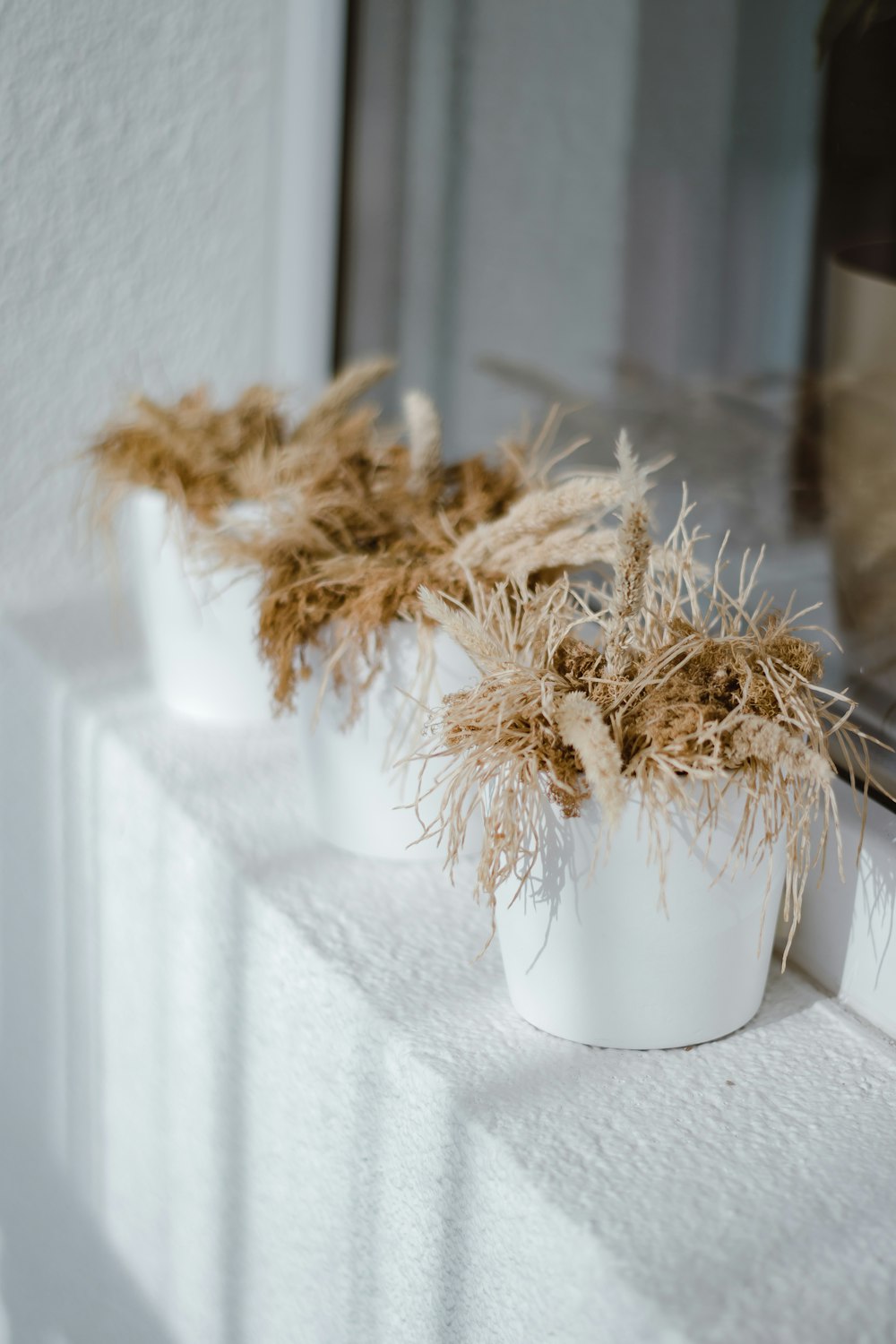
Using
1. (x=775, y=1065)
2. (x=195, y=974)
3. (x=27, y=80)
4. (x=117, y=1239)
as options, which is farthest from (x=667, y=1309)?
(x=27, y=80)

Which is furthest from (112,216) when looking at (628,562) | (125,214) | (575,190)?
(628,562)

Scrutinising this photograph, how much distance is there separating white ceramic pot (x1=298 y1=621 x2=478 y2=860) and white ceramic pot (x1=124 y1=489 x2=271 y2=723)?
125mm

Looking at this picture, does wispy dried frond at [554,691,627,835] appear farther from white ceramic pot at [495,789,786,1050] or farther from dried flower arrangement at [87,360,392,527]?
dried flower arrangement at [87,360,392,527]

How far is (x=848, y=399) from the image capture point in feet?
2.61

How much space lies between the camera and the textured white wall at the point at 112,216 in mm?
916

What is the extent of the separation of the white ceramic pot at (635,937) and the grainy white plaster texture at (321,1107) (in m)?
0.02

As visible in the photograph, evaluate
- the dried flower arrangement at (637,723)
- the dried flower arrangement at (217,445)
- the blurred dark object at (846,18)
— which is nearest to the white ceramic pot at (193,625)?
the dried flower arrangement at (217,445)

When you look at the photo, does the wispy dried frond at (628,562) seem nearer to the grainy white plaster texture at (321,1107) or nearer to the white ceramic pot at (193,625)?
the grainy white plaster texture at (321,1107)

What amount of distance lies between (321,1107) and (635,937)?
187 millimetres

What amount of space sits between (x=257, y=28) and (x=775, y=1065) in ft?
2.79

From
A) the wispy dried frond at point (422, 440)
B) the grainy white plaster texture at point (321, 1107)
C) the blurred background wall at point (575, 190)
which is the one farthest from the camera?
the blurred background wall at point (575, 190)

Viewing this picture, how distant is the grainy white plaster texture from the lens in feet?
1.49

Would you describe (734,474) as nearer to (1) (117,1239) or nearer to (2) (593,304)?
(2) (593,304)

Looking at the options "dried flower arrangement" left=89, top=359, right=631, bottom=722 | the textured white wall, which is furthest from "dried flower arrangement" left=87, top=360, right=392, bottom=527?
the textured white wall
